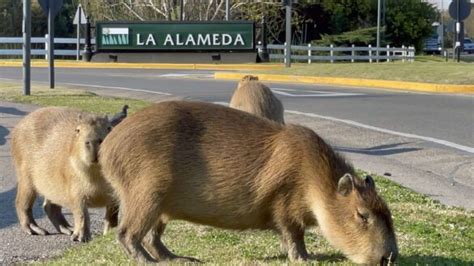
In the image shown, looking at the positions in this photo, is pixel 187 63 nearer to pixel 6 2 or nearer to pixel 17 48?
pixel 17 48

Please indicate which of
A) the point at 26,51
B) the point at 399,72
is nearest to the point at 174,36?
the point at 399,72

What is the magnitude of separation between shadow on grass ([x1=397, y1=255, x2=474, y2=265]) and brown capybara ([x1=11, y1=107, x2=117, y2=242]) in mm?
1936

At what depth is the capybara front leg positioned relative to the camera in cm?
682

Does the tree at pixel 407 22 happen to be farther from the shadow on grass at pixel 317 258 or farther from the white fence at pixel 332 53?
the shadow on grass at pixel 317 258

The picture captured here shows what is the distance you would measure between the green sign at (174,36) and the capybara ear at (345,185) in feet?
109

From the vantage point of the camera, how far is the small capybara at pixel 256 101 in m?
8.44

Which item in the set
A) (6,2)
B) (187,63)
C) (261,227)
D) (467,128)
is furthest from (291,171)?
(6,2)

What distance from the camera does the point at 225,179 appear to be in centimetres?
538

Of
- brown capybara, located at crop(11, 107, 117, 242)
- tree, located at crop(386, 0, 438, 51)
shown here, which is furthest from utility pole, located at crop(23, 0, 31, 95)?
tree, located at crop(386, 0, 438, 51)

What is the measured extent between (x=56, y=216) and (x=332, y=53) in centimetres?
3744

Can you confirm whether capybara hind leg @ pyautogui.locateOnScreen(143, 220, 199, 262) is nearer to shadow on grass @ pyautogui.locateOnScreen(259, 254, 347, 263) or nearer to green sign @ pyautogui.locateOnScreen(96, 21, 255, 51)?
shadow on grass @ pyautogui.locateOnScreen(259, 254, 347, 263)

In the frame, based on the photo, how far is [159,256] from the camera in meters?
5.74

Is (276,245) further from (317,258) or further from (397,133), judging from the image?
(397,133)

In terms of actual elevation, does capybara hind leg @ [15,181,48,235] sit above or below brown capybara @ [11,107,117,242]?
below
